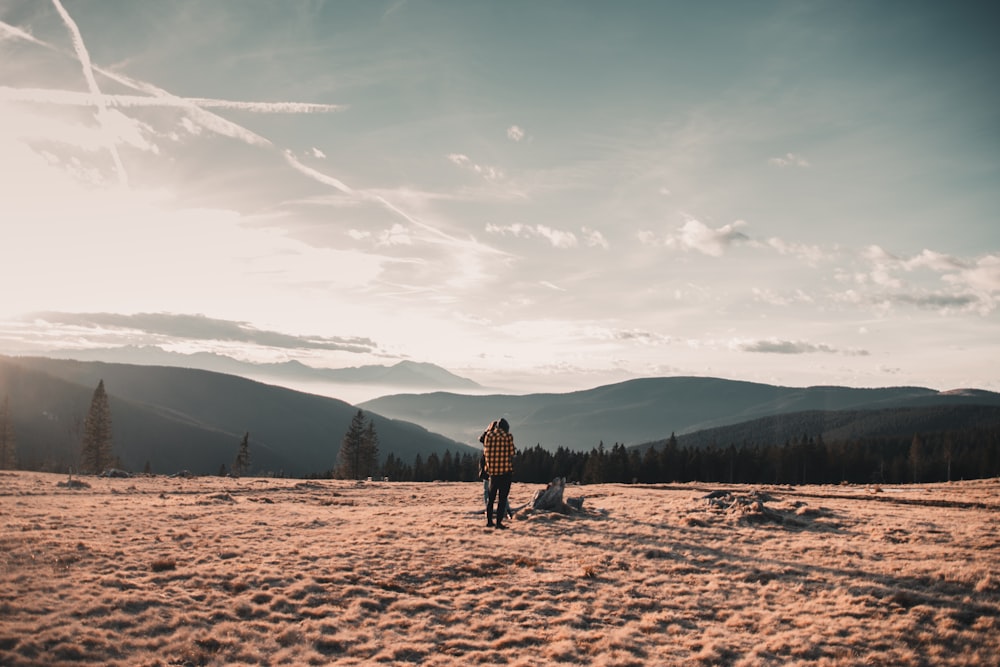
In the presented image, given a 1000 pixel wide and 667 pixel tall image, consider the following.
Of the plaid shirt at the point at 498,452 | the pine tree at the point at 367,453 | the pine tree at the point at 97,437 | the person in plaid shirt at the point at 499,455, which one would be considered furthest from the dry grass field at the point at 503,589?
the pine tree at the point at 97,437

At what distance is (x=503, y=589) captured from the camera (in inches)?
576

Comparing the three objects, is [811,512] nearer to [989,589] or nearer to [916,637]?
[989,589]

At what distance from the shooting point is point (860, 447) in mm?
122688

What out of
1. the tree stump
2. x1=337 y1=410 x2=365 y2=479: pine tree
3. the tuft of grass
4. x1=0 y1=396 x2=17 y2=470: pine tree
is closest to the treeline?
x1=337 y1=410 x2=365 y2=479: pine tree

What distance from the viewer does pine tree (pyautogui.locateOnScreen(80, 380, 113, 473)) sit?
8583 cm

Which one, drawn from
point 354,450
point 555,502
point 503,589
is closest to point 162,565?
point 503,589

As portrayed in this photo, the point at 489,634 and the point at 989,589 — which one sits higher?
the point at 989,589

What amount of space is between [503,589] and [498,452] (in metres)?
7.70

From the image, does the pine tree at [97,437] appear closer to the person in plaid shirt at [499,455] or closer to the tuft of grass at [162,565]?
the tuft of grass at [162,565]

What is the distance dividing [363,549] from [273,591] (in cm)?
505

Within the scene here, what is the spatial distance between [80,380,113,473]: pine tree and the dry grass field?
76.4 metres

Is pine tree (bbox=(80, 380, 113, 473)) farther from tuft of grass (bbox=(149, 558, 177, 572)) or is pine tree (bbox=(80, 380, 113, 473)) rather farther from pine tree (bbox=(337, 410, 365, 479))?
tuft of grass (bbox=(149, 558, 177, 572))

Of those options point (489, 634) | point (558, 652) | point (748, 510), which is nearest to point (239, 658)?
point (489, 634)

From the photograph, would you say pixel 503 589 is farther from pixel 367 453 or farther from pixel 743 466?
pixel 743 466
